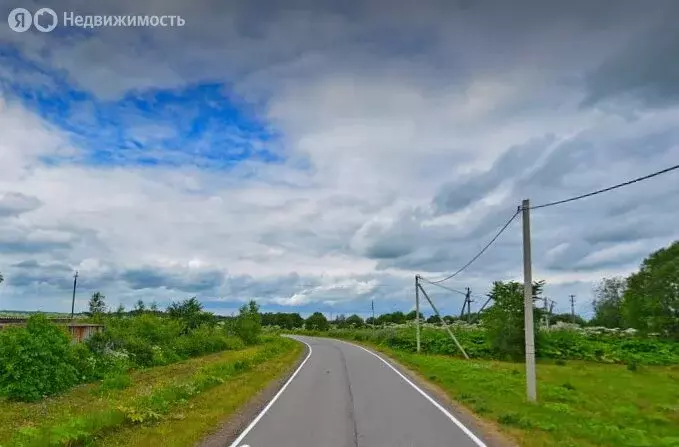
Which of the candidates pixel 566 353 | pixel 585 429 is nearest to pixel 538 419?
pixel 585 429

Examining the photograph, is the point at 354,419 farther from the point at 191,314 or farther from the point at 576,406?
the point at 191,314

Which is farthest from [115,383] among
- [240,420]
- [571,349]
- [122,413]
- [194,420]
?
[571,349]

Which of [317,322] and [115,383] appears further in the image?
[317,322]

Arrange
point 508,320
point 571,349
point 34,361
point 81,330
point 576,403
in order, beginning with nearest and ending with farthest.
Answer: point 576,403 → point 34,361 → point 81,330 → point 508,320 → point 571,349

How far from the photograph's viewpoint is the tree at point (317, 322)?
135000mm

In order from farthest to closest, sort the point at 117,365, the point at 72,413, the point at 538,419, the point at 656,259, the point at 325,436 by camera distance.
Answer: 1. the point at 656,259
2. the point at 117,365
3. the point at 72,413
4. the point at 538,419
5. the point at 325,436

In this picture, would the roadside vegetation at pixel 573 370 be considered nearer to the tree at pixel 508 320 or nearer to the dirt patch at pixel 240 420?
the tree at pixel 508 320

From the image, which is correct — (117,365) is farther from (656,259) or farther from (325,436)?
(656,259)

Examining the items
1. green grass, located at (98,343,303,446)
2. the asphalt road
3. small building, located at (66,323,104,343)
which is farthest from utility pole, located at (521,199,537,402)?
small building, located at (66,323,104,343)

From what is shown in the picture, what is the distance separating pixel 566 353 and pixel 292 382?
29.3 meters

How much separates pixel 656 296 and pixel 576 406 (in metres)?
48.8

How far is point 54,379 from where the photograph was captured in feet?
68.1

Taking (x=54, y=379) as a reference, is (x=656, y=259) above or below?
above

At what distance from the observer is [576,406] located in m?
18.0
